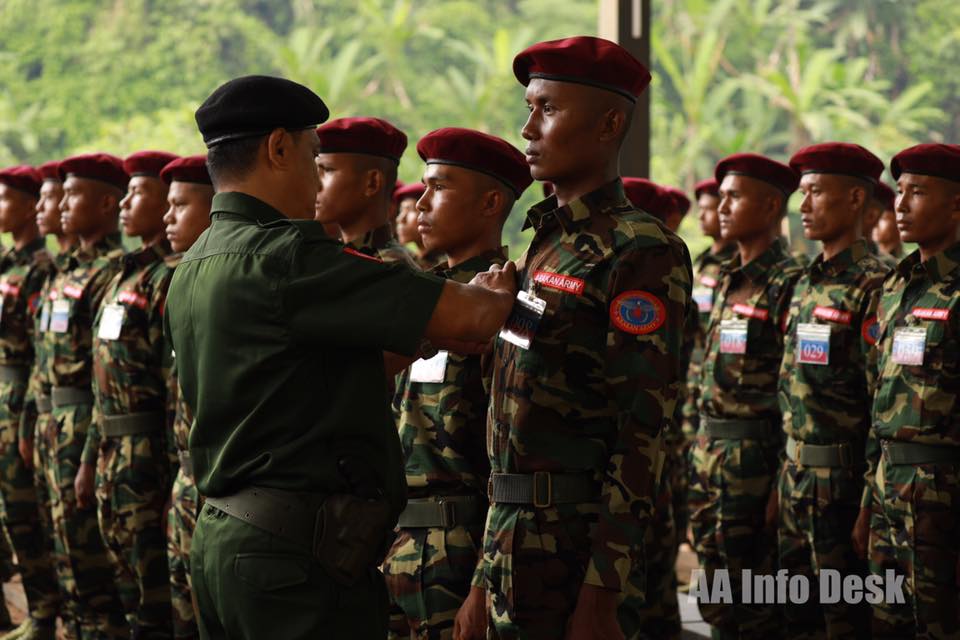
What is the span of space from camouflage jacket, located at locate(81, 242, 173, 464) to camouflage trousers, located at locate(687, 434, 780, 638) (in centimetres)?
192

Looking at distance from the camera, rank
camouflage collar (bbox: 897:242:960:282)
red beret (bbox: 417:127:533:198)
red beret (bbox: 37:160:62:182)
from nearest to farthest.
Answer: red beret (bbox: 417:127:533:198) < camouflage collar (bbox: 897:242:960:282) < red beret (bbox: 37:160:62:182)

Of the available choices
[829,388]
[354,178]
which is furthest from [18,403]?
[829,388]

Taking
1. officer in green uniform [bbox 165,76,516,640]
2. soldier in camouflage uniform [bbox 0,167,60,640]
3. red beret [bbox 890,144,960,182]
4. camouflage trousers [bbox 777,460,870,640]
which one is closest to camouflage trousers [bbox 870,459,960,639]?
camouflage trousers [bbox 777,460,870,640]


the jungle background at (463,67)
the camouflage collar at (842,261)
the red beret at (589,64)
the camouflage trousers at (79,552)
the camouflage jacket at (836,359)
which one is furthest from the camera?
the jungle background at (463,67)

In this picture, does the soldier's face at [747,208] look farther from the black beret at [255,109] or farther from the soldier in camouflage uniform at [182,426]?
the black beret at [255,109]

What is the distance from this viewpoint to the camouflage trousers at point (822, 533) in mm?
4066

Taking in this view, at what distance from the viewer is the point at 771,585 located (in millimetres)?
4395

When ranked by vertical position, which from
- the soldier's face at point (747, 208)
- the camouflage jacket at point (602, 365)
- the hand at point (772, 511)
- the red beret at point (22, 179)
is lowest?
the hand at point (772, 511)

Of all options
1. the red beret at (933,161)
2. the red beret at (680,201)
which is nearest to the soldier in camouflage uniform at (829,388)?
the red beret at (933,161)

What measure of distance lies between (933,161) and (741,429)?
3.82 ft

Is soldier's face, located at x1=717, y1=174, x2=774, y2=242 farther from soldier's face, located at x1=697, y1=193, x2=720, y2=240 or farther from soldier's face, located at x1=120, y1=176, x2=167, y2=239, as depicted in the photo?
soldier's face, located at x1=120, y1=176, x2=167, y2=239

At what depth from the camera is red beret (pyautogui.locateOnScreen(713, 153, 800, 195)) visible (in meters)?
4.64

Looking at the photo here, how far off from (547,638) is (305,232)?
0.93 m

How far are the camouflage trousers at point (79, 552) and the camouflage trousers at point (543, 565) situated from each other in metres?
2.59
